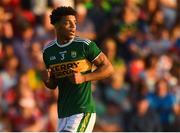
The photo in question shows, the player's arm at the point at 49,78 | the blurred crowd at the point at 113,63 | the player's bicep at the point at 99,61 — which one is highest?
the player's bicep at the point at 99,61

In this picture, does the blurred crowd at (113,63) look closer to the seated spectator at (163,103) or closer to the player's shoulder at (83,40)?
the seated spectator at (163,103)

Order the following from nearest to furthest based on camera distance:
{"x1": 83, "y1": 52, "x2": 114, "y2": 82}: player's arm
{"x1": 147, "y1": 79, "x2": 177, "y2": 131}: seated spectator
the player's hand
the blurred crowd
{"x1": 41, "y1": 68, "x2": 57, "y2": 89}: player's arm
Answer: the player's hand, {"x1": 83, "y1": 52, "x2": 114, "y2": 82}: player's arm, {"x1": 41, "y1": 68, "x2": 57, "y2": 89}: player's arm, the blurred crowd, {"x1": 147, "y1": 79, "x2": 177, "y2": 131}: seated spectator

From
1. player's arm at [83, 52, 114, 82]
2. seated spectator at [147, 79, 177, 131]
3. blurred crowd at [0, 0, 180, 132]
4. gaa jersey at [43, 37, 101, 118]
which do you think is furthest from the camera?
seated spectator at [147, 79, 177, 131]

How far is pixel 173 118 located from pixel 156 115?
375 millimetres

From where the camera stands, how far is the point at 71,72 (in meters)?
6.92

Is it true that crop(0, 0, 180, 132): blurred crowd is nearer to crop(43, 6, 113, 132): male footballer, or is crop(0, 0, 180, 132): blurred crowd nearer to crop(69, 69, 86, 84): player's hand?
crop(43, 6, 113, 132): male footballer

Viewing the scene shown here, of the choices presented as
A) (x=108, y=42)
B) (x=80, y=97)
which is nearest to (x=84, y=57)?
(x=80, y=97)

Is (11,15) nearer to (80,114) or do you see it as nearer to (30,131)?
(30,131)

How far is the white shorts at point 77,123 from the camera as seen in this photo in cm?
687

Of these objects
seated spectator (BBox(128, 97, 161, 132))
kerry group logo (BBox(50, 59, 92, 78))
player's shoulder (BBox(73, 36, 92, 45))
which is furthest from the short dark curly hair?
seated spectator (BBox(128, 97, 161, 132))

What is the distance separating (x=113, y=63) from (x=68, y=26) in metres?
5.91

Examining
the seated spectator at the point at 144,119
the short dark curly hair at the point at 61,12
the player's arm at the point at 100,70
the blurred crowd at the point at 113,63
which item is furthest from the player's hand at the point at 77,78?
the seated spectator at the point at 144,119

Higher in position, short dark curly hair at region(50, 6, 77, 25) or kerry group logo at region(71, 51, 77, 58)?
short dark curly hair at region(50, 6, 77, 25)

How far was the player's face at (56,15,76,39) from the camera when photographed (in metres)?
6.90
